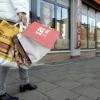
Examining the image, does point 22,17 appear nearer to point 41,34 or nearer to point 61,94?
point 41,34

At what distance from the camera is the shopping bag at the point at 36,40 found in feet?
10.4

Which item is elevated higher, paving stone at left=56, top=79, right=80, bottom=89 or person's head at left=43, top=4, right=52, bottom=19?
person's head at left=43, top=4, right=52, bottom=19

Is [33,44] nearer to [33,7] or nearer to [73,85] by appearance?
[73,85]

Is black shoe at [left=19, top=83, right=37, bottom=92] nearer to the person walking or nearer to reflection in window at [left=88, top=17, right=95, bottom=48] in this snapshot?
the person walking

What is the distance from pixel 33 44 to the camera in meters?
3.25

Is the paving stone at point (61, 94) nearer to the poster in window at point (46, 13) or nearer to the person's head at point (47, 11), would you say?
the poster in window at point (46, 13)

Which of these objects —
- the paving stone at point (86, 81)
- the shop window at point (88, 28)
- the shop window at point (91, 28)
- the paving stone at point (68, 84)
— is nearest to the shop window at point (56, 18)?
the shop window at point (88, 28)

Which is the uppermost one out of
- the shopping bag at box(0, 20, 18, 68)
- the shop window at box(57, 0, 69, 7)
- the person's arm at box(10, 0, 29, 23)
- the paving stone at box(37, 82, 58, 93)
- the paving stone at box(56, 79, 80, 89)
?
the shop window at box(57, 0, 69, 7)

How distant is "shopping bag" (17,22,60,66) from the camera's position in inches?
125

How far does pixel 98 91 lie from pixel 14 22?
218 cm

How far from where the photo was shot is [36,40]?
3.19 metres

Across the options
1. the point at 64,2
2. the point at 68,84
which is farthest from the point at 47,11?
the point at 68,84

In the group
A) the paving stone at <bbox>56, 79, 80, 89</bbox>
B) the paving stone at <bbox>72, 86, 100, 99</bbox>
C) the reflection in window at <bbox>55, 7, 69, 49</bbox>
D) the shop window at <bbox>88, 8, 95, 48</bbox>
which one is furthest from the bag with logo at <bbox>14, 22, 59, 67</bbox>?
the shop window at <bbox>88, 8, 95, 48</bbox>

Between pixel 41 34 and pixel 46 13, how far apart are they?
23.3ft
